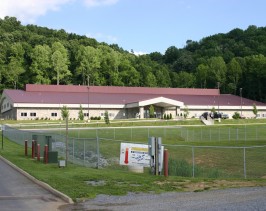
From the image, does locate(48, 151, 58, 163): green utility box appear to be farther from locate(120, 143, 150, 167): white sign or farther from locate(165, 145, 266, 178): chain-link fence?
locate(165, 145, 266, 178): chain-link fence

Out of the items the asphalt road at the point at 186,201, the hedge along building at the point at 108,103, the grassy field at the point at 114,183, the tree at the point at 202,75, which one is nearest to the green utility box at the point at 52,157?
the grassy field at the point at 114,183

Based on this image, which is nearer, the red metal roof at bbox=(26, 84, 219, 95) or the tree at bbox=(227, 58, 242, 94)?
the red metal roof at bbox=(26, 84, 219, 95)

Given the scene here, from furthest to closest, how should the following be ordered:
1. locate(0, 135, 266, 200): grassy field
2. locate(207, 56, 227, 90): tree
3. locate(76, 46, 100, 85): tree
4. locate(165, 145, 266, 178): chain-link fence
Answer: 1. locate(207, 56, 227, 90): tree
2. locate(76, 46, 100, 85): tree
3. locate(165, 145, 266, 178): chain-link fence
4. locate(0, 135, 266, 200): grassy field

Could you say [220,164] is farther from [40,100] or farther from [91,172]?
[40,100]

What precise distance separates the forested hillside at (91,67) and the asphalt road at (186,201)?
12136 centimetres

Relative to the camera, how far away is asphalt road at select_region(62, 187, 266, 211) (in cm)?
1104

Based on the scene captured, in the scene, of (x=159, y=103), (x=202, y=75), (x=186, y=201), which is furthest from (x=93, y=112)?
(x=186, y=201)

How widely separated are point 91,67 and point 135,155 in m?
125

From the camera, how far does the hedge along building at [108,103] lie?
293 ft

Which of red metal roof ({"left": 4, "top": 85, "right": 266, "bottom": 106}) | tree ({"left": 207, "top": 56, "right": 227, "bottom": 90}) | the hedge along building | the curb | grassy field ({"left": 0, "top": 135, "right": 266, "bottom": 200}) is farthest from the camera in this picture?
tree ({"left": 207, "top": 56, "right": 227, "bottom": 90})

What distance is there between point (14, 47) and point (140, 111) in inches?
2369

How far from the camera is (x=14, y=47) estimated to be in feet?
446

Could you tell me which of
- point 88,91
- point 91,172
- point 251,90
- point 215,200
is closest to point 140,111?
point 88,91

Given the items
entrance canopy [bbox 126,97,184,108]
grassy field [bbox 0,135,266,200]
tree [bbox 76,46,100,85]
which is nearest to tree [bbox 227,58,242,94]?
tree [bbox 76,46,100,85]
